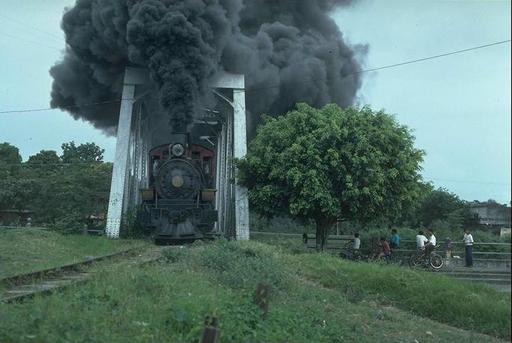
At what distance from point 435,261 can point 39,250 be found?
1028cm

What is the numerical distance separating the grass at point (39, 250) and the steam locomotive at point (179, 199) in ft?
7.33

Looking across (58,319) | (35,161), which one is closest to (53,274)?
(58,319)

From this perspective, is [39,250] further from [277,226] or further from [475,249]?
[277,226]

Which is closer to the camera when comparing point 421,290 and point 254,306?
point 254,306

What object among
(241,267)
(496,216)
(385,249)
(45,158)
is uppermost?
(45,158)

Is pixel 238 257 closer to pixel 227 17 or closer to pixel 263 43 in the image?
pixel 227 17

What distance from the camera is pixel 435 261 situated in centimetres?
1494

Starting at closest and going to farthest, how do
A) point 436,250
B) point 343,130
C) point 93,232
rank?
point 436,250 < point 343,130 < point 93,232

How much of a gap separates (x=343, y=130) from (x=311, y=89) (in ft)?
36.4

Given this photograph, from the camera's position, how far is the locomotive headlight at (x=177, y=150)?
23594 millimetres

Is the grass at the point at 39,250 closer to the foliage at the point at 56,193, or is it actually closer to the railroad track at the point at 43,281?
the railroad track at the point at 43,281

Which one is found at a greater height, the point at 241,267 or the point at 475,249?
the point at 475,249

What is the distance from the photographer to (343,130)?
2131 cm

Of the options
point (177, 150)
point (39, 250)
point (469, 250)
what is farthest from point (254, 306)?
point (177, 150)
